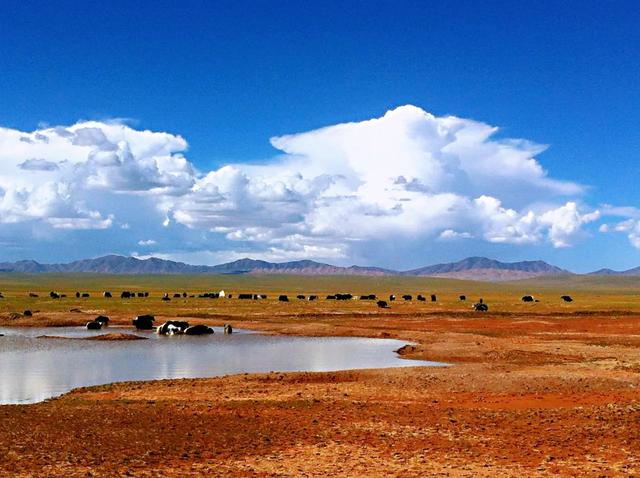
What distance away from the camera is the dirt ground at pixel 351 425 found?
48.2 ft

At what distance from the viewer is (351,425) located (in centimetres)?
1884

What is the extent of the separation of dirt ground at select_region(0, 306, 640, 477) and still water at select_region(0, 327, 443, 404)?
12.3 feet

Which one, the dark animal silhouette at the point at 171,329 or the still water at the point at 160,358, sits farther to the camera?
the dark animal silhouette at the point at 171,329

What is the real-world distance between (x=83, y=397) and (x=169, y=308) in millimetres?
59722

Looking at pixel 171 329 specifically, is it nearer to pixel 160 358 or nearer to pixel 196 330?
pixel 196 330

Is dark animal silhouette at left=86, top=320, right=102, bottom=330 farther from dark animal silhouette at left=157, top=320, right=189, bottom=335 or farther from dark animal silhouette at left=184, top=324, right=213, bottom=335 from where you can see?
dark animal silhouette at left=184, top=324, right=213, bottom=335

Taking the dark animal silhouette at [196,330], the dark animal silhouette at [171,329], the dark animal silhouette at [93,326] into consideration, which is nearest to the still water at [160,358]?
the dark animal silhouette at [171,329]

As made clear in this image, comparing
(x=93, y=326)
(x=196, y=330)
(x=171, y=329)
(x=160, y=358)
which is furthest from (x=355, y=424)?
(x=93, y=326)

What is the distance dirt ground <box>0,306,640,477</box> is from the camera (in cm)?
1469

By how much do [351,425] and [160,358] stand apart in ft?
71.8

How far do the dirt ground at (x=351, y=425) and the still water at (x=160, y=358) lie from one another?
373 centimetres

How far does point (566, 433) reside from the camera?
1769cm

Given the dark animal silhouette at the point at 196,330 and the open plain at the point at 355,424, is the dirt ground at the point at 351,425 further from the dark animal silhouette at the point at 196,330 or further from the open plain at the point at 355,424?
the dark animal silhouette at the point at 196,330

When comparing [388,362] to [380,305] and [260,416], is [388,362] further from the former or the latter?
[380,305]
